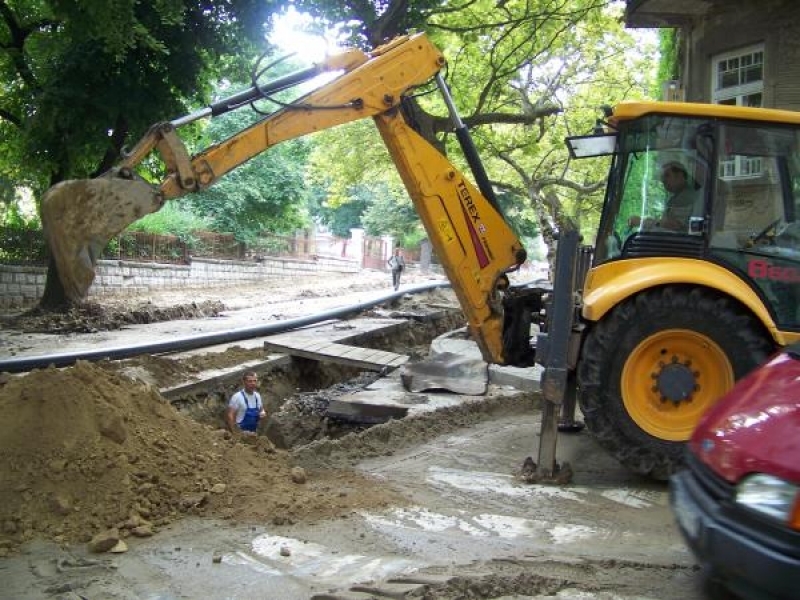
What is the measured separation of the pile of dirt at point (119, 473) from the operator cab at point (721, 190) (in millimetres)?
3069

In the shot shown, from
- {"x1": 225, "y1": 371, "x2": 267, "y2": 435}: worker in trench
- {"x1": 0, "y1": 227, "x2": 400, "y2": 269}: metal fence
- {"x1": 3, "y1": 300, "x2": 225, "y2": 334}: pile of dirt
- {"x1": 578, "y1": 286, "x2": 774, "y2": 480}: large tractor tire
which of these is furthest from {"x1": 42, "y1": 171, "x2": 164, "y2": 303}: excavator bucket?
{"x1": 3, "y1": 300, "x2": 225, "y2": 334}: pile of dirt

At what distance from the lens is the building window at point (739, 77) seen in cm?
1074

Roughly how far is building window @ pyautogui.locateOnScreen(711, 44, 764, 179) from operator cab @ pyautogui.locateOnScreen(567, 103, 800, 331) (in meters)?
5.57

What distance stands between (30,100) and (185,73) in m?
3.20

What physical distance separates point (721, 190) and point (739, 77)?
6508 mm

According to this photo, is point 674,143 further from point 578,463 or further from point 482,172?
point 578,463

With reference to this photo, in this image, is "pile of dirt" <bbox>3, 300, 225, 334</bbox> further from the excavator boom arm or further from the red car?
the red car

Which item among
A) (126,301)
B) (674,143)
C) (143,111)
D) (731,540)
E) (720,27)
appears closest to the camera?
(731,540)

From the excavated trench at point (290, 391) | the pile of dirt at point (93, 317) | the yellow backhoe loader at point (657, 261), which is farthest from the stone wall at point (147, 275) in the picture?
the yellow backhoe loader at point (657, 261)

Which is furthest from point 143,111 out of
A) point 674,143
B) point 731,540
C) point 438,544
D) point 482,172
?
point 731,540

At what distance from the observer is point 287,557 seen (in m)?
4.19

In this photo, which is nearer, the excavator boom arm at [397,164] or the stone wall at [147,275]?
the excavator boom arm at [397,164]

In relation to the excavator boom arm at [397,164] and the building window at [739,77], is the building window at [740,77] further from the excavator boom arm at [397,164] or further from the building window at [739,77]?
the excavator boom arm at [397,164]

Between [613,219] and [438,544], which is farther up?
[613,219]
